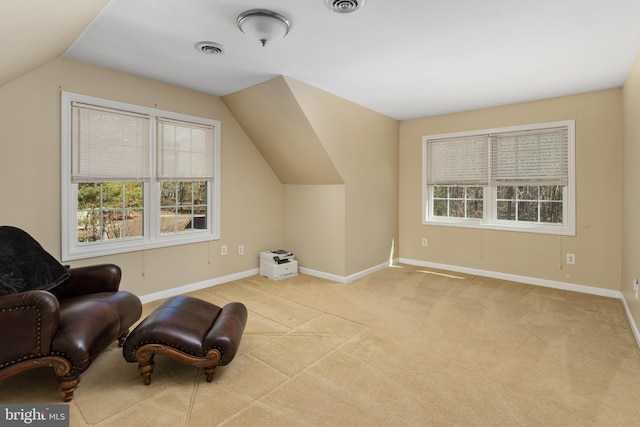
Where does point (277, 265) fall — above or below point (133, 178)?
below

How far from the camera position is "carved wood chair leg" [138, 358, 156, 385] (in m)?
2.05

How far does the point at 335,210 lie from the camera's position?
4.41 m

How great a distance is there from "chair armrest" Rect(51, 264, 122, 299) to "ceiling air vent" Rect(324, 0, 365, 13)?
2.53m

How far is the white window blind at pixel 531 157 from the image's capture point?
405 centimetres

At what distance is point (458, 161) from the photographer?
4.84 metres

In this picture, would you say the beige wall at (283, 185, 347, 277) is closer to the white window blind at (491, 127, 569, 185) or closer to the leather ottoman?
the white window blind at (491, 127, 569, 185)

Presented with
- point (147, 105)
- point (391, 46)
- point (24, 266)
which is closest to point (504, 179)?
point (391, 46)

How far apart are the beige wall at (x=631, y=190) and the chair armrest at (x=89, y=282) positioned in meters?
4.25

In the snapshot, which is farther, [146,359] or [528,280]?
[528,280]

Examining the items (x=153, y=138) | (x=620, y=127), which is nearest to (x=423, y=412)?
(x=153, y=138)

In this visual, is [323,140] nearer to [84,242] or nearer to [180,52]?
[180,52]

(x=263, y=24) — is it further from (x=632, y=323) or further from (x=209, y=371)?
(x=632, y=323)

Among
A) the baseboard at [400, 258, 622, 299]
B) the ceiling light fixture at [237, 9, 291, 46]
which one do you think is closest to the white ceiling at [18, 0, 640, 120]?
the ceiling light fixture at [237, 9, 291, 46]

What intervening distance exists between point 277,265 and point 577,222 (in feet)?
12.3
